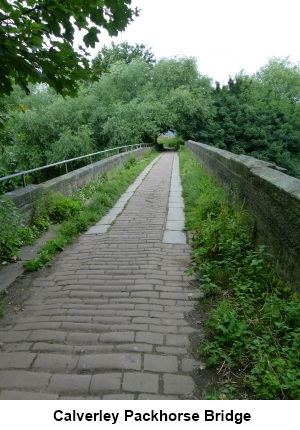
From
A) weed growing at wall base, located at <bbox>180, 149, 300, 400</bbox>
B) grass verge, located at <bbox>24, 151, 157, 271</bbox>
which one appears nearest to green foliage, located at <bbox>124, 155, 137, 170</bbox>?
grass verge, located at <bbox>24, 151, 157, 271</bbox>

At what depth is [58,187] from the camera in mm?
6793

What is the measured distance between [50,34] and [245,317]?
3.02 metres

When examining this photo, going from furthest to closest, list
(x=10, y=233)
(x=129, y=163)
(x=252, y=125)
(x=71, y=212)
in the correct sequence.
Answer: (x=252, y=125)
(x=129, y=163)
(x=71, y=212)
(x=10, y=233)

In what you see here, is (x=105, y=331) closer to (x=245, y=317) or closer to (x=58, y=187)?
(x=245, y=317)

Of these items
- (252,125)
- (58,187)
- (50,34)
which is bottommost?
(252,125)

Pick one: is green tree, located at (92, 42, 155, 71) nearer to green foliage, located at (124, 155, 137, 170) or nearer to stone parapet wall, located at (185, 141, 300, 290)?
green foliage, located at (124, 155, 137, 170)

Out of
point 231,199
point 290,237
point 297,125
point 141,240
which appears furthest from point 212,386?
point 297,125

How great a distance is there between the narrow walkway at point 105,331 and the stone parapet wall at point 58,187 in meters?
1.19

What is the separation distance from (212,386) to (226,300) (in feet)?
3.53

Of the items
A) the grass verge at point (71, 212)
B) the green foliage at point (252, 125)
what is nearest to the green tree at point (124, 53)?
the green foliage at point (252, 125)

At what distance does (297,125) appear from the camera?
41219 millimetres

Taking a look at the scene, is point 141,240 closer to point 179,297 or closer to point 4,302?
point 179,297

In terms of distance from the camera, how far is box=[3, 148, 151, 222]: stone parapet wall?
5.21 metres

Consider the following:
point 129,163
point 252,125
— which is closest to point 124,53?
point 252,125
